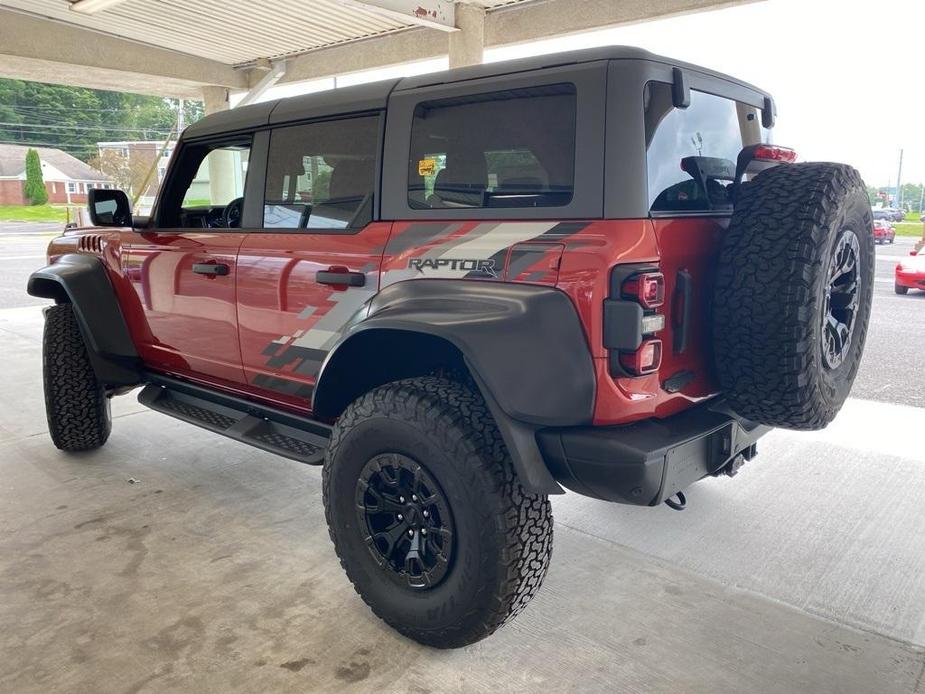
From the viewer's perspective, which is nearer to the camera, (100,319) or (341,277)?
(341,277)

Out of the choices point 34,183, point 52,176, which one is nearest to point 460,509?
point 34,183

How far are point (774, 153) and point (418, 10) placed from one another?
21.4ft

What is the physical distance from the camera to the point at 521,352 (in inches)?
77.6

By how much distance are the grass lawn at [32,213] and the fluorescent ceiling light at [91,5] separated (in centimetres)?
3749

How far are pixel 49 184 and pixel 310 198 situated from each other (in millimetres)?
66047

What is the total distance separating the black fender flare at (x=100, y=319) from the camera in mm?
3729

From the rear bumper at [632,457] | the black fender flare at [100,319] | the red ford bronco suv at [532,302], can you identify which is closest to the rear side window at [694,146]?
the red ford bronco suv at [532,302]

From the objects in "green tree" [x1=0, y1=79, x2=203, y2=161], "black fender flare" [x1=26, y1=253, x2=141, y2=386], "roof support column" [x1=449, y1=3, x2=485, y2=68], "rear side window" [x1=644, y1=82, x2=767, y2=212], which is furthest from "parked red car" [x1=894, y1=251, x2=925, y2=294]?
"green tree" [x1=0, y1=79, x2=203, y2=161]

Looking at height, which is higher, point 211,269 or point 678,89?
point 678,89

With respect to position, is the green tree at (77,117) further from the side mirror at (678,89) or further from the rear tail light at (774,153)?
the side mirror at (678,89)

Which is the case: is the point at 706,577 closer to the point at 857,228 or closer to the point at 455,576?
the point at 455,576

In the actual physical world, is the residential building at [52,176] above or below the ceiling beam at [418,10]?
above

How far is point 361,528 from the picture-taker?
2.38 metres

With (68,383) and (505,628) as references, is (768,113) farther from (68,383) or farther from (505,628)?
(68,383)
